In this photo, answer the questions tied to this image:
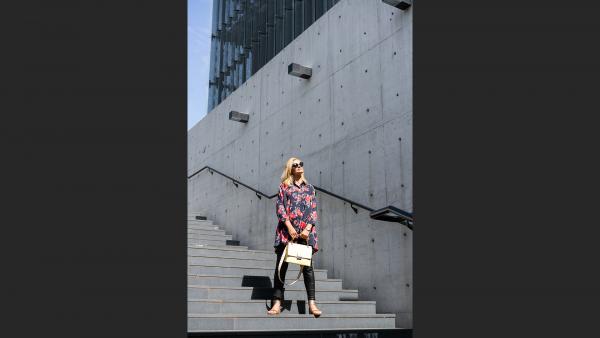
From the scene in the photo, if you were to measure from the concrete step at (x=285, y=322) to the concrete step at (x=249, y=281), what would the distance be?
832 millimetres

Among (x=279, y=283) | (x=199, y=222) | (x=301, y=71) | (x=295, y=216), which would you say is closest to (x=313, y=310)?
(x=279, y=283)

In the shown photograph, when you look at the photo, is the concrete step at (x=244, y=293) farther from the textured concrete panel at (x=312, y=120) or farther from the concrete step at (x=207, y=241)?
the concrete step at (x=207, y=241)

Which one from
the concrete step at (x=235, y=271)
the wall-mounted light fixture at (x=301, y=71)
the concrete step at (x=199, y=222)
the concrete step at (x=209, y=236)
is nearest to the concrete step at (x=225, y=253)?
the concrete step at (x=235, y=271)

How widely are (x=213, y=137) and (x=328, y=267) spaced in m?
6.15

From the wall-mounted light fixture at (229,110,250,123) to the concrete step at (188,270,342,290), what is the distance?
438 centimetres

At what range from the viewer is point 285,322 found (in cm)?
554

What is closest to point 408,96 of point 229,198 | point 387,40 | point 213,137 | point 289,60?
point 387,40

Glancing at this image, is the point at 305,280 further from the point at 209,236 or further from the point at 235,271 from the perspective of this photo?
the point at 209,236

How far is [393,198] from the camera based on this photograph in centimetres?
689

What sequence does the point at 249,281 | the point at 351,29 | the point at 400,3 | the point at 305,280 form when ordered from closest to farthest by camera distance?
the point at 305,280
the point at 249,281
the point at 400,3
the point at 351,29

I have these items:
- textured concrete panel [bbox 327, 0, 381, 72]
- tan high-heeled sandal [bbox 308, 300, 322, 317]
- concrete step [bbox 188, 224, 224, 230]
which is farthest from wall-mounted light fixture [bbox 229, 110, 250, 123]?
tan high-heeled sandal [bbox 308, 300, 322, 317]

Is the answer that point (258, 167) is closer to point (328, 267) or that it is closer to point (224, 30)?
point (328, 267)

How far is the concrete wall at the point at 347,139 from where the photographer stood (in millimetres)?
6859

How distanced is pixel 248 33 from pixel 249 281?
27.6ft
